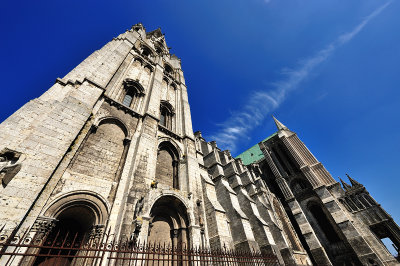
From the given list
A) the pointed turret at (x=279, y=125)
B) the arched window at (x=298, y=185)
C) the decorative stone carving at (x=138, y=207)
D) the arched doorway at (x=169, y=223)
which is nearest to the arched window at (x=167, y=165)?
the arched doorway at (x=169, y=223)

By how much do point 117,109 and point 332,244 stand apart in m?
22.0

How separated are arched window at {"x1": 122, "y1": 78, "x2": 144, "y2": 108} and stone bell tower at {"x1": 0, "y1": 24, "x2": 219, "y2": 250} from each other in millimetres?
68

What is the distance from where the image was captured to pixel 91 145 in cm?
737

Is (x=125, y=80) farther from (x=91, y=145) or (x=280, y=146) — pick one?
(x=280, y=146)

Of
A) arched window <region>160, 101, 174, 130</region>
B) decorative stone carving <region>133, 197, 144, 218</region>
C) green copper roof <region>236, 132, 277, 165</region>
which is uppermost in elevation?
green copper roof <region>236, 132, 277, 165</region>

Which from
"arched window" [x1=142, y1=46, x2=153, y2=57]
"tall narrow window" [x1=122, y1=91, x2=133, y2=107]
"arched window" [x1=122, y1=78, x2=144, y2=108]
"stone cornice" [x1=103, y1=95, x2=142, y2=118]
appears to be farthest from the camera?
"arched window" [x1=142, y1=46, x2=153, y2=57]

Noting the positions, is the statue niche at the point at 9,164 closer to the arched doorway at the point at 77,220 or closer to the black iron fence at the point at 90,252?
the black iron fence at the point at 90,252

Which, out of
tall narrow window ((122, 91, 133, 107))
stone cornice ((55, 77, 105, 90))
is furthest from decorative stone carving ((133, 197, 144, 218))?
tall narrow window ((122, 91, 133, 107))

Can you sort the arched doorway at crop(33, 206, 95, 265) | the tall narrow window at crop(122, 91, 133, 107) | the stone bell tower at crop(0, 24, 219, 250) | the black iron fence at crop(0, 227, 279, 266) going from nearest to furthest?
the black iron fence at crop(0, 227, 279, 266) < the stone bell tower at crop(0, 24, 219, 250) < the arched doorway at crop(33, 206, 95, 265) < the tall narrow window at crop(122, 91, 133, 107)

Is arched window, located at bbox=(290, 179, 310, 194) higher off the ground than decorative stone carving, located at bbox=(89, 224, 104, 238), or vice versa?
arched window, located at bbox=(290, 179, 310, 194)

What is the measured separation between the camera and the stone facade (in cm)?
502

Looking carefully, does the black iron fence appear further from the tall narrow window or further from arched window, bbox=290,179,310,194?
arched window, bbox=290,179,310,194

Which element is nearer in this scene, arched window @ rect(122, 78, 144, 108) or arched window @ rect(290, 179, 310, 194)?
arched window @ rect(122, 78, 144, 108)

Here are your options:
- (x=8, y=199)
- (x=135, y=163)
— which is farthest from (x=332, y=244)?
(x=8, y=199)
